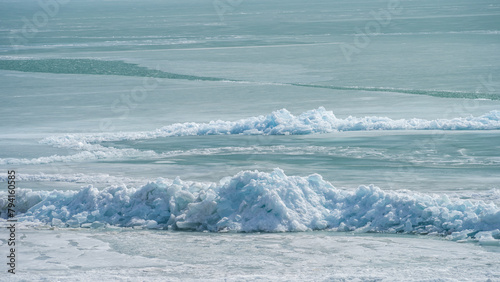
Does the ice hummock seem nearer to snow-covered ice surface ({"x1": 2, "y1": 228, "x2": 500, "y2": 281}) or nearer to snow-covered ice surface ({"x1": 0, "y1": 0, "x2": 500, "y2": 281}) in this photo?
snow-covered ice surface ({"x1": 0, "y1": 0, "x2": 500, "y2": 281})

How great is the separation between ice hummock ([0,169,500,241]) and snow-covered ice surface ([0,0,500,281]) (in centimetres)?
2

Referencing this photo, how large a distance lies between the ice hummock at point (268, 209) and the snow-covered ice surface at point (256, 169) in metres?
0.02

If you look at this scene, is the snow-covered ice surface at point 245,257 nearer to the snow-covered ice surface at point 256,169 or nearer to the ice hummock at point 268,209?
the snow-covered ice surface at point 256,169

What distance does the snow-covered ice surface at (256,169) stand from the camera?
23.7 ft

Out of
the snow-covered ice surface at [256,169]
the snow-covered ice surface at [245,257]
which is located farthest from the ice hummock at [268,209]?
the snow-covered ice surface at [245,257]

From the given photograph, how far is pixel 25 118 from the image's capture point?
17.1m

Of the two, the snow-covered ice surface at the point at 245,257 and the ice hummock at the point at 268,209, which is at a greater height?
the ice hummock at the point at 268,209

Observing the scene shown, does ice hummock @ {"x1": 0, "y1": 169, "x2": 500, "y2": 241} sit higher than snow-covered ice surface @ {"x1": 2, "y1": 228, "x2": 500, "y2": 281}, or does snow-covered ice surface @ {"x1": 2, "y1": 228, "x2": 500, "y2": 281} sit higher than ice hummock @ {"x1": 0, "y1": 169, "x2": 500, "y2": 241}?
ice hummock @ {"x1": 0, "y1": 169, "x2": 500, "y2": 241}

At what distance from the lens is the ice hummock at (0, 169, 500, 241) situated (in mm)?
8188

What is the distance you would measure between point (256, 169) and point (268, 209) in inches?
102

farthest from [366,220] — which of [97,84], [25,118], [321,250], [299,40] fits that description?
[299,40]

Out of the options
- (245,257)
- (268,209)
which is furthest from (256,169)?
(245,257)

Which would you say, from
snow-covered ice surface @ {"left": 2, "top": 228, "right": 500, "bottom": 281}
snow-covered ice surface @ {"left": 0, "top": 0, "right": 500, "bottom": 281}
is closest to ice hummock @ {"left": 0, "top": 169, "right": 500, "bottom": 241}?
snow-covered ice surface @ {"left": 0, "top": 0, "right": 500, "bottom": 281}

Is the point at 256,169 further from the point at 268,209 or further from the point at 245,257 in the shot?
the point at 245,257
